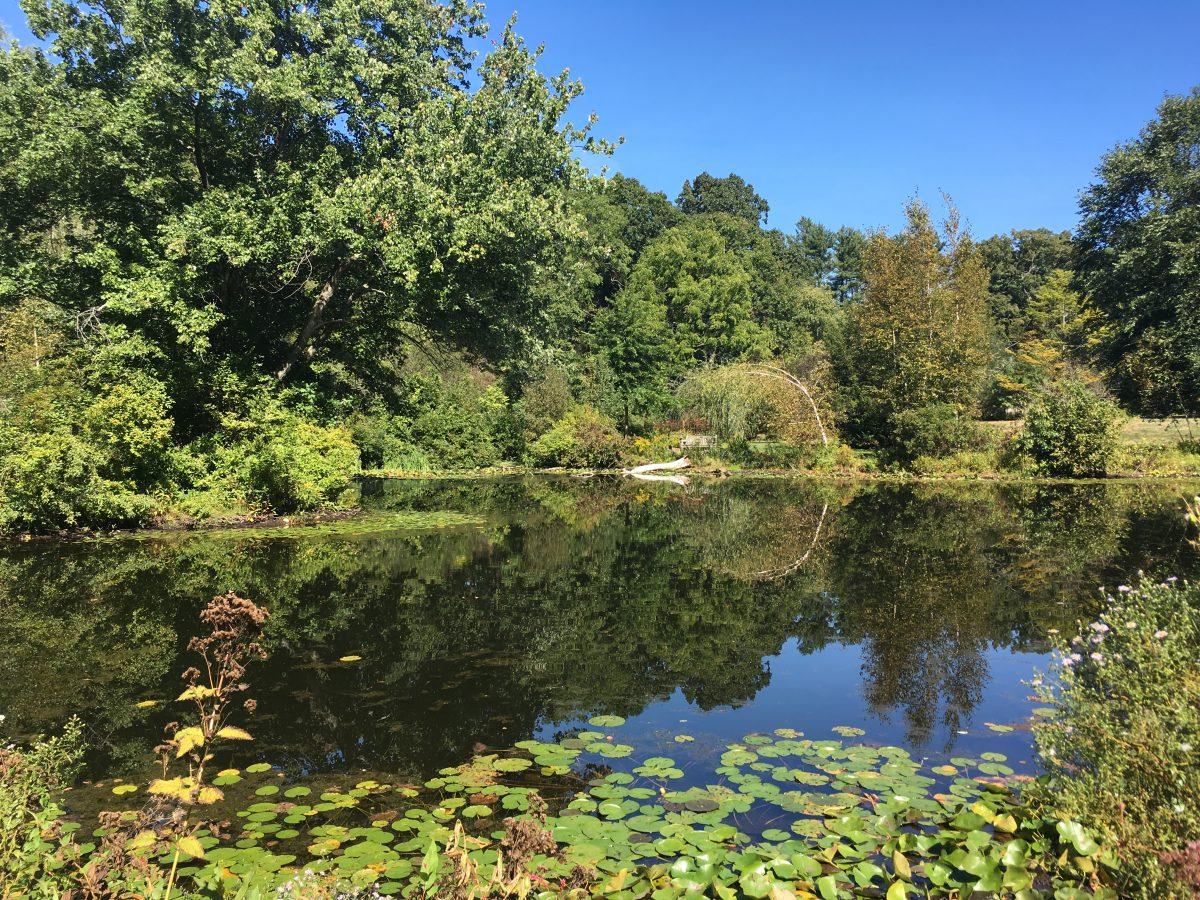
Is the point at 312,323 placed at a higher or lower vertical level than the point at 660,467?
higher

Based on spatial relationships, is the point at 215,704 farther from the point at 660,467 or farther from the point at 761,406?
the point at 761,406

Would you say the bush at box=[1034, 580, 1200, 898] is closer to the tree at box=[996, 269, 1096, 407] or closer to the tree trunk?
the tree trunk

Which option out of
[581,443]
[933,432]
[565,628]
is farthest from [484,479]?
[565,628]

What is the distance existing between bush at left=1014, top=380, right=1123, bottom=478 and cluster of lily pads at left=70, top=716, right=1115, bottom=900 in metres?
23.4

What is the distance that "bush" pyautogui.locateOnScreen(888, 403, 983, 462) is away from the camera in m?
27.0

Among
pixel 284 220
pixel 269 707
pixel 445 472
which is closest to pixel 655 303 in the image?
pixel 445 472

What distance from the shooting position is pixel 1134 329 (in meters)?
25.9

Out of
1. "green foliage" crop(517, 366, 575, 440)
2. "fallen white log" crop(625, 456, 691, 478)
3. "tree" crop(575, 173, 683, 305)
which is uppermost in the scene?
"tree" crop(575, 173, 683, 305)

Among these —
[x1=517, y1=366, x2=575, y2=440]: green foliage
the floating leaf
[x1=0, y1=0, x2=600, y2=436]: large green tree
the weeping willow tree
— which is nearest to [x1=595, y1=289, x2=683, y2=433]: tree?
[x1=517, y1=366, x2=575, y2=440]: green foliage

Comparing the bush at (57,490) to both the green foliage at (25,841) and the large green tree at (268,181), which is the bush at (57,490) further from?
the green foliage at (25,841)

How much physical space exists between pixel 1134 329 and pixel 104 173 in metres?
31.0

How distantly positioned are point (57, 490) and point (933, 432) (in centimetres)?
2643

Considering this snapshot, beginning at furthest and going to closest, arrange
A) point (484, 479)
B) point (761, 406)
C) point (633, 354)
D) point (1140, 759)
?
point (633, 354) < point (761, 406) < point (484, 479) < point (1140, 759)

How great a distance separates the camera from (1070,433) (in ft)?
80.2
